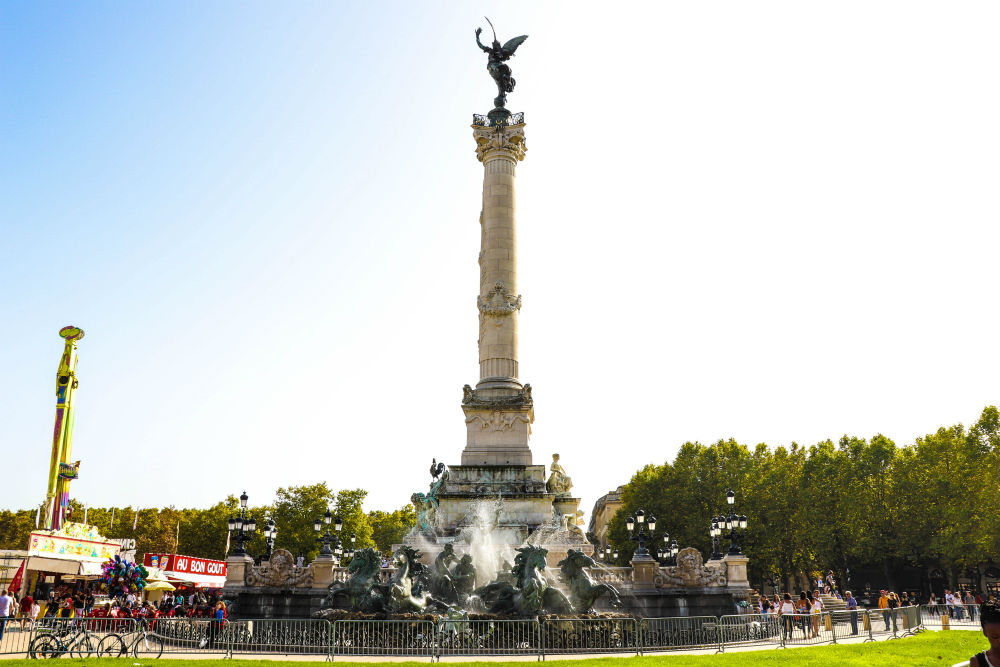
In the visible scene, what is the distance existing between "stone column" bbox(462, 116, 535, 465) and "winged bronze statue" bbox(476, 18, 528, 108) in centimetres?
319

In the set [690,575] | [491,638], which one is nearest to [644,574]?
[690,575]

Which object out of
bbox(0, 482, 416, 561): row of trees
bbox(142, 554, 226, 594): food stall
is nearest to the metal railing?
bbox(142, 554, 226, 594): food stall

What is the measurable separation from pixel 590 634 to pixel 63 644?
1264 centimetres

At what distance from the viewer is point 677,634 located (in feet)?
64.2

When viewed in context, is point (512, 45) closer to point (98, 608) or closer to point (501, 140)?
point (501, 140)

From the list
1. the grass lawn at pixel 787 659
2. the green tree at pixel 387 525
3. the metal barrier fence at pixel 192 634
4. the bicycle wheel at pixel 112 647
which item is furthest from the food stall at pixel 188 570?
the green tree at pixel 387 525

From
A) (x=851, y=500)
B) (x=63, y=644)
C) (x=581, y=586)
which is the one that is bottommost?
(x=63, y=644)

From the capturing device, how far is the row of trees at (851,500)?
41094mm

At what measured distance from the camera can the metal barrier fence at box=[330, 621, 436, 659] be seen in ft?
60.7

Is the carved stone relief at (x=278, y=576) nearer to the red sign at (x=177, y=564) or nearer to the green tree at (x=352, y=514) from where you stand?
the red sign at (x=177, y=564)

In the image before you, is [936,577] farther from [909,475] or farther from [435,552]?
[435,552]

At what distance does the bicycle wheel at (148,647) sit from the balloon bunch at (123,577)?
38.1 feet

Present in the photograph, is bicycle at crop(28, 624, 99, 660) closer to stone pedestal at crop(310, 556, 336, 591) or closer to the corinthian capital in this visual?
stone pedestal at crop(310, 556, 336, 591)

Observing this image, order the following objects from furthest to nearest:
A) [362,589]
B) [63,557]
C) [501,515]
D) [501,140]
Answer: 1. [501,140]
2. [63,557]
3. [501,515]
4. [362,589]
